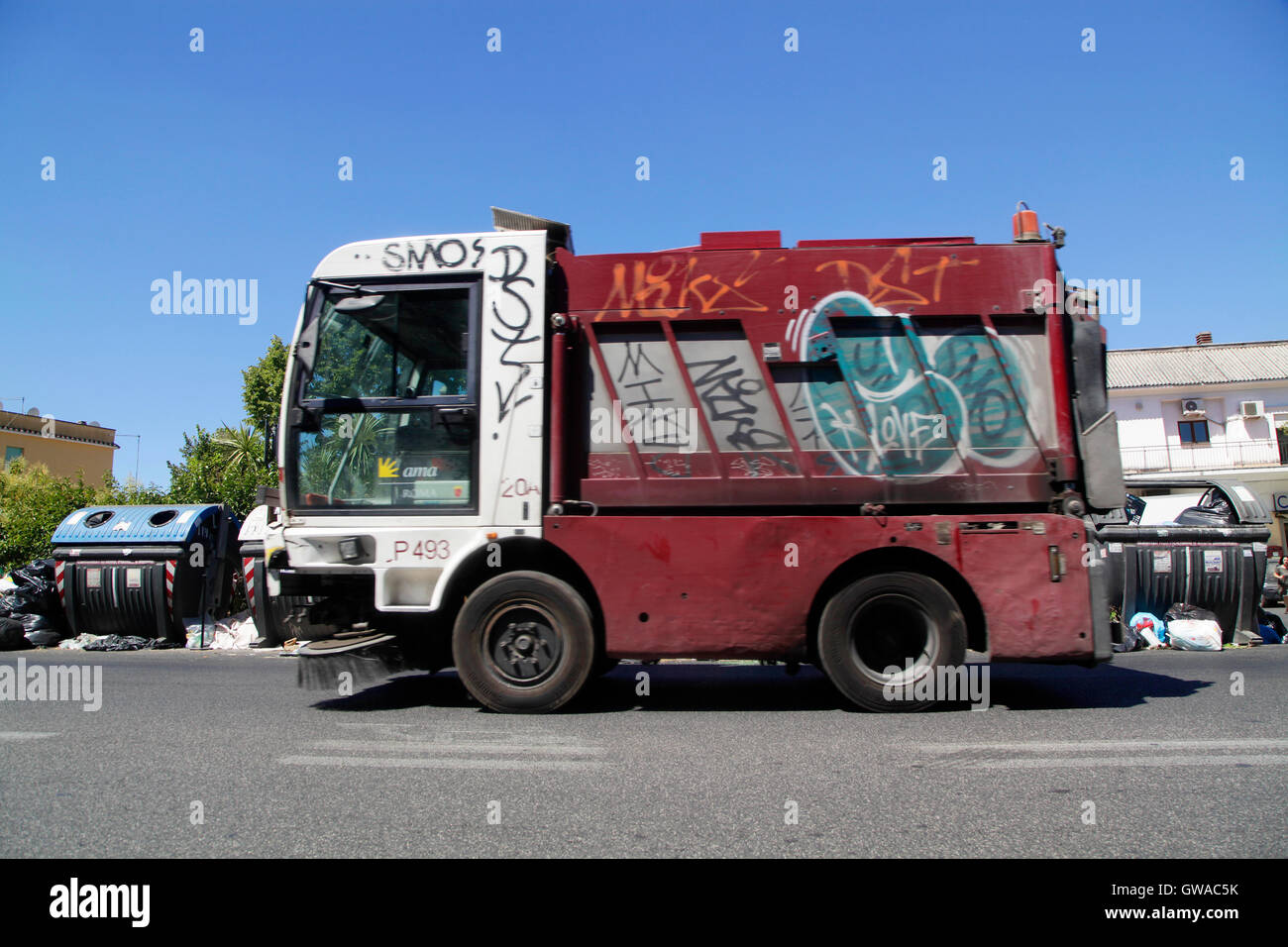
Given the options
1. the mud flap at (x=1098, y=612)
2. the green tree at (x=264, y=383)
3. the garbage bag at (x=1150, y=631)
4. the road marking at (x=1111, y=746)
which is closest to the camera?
the road marking at (x=1111, y=746)

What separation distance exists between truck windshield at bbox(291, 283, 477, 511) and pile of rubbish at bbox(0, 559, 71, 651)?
25.3 feet

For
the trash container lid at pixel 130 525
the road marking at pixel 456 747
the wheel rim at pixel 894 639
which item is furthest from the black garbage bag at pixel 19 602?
the wheel rim at pixel 894 639

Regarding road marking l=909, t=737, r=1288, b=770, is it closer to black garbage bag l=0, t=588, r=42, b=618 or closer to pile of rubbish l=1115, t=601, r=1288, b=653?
pile of rubbish l=1115, t=601, r=1288, b=653

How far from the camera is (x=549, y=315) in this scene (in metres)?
5.79

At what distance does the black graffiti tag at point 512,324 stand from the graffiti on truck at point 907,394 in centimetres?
189

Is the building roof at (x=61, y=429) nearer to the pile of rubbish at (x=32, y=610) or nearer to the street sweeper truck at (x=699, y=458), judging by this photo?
the pile of rubbish at (x=32, y=610)

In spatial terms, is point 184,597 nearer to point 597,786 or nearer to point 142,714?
point 142,714

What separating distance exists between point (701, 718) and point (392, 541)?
2437 mm

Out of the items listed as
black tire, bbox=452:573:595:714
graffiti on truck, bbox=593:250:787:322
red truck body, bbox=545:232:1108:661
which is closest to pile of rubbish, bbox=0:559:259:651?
black tire, bbox=452:573:595:714

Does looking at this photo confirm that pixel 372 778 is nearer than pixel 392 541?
Yes

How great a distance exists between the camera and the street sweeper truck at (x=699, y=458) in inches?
214

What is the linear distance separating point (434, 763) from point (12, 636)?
31.0ft
